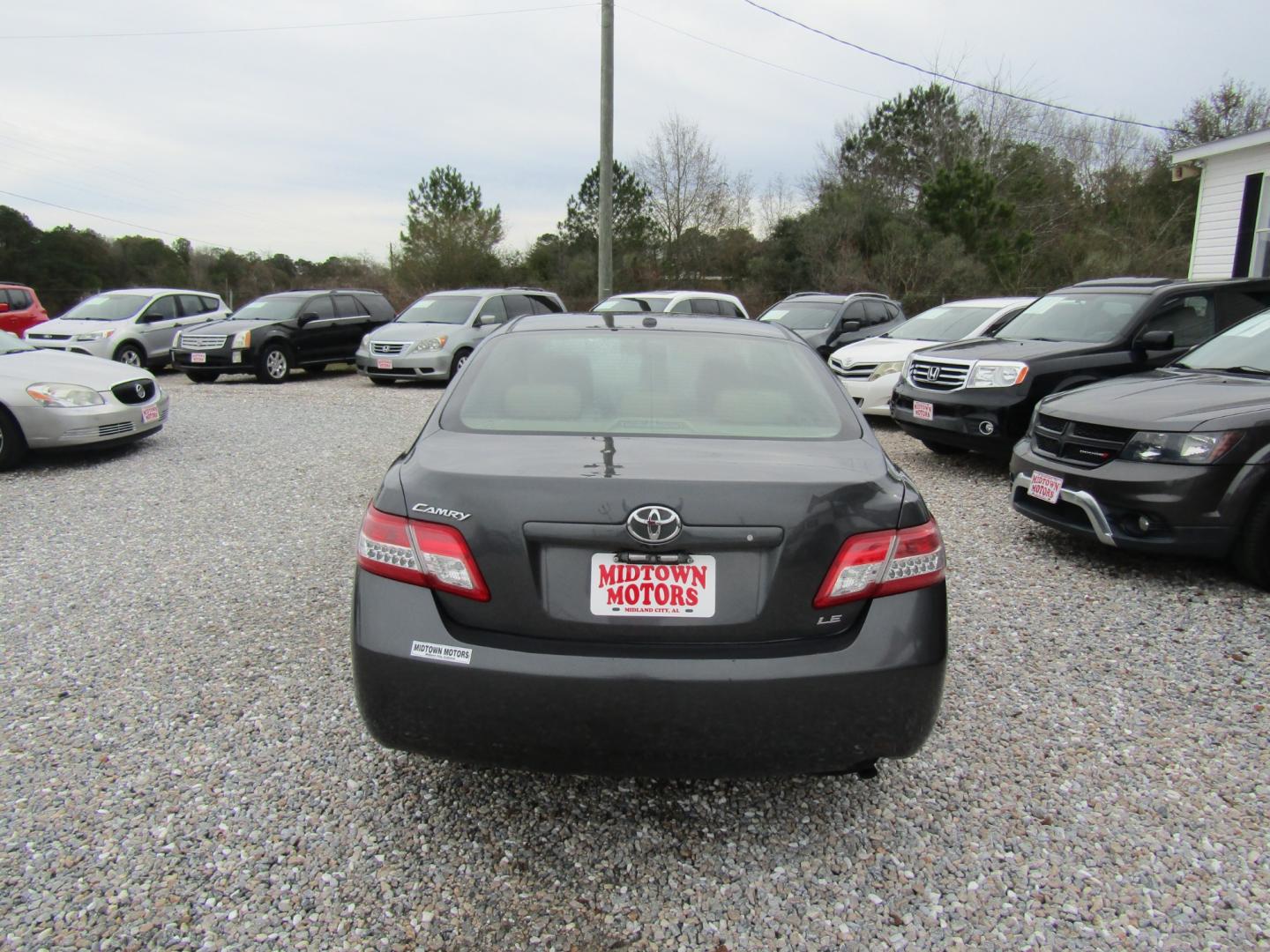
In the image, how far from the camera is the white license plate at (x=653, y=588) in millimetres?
2127

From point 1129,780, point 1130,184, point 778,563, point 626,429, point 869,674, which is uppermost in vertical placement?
point 1130,184

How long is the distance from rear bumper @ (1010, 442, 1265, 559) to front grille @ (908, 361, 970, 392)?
104 inches

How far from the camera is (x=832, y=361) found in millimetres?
10891

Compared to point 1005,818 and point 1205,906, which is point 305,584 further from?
point 1205,906

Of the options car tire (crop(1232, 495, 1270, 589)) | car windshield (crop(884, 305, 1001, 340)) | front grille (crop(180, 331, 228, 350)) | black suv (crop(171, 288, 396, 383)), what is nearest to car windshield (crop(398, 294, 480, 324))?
black suv (crop(171, 288, 396, 383))

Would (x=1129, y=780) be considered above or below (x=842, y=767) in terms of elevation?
below

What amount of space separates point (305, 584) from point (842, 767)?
336 centimetres

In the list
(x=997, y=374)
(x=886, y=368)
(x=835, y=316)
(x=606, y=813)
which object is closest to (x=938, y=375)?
(x=997, y=374)

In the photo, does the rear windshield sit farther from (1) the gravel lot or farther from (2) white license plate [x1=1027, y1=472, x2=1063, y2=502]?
(2) white license plate [x1=1027, y1=472, x2=1063, y2=502]

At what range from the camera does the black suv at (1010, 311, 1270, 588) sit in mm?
4418

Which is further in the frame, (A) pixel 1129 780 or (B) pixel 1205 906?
(A) pixel 1129 780

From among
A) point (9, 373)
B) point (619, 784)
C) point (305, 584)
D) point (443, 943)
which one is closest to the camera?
point (443, 943)

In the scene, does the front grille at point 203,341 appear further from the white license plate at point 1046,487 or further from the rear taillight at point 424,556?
the rear taillight at point 424,556

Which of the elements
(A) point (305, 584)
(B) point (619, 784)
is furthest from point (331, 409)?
(B) point (619, 784)
